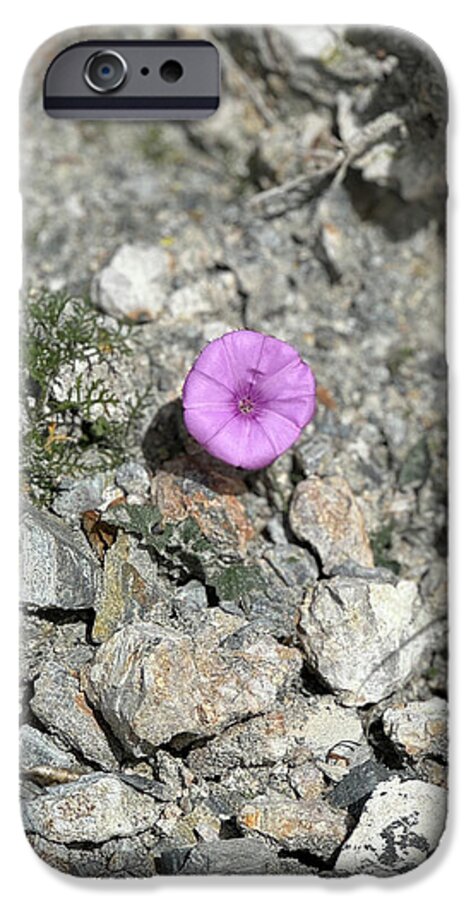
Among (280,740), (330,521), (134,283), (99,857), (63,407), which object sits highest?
(134,283)

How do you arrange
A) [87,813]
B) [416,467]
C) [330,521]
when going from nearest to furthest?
[87,813], [330,521], [416,467]

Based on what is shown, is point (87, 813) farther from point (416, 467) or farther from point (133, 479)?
point (416, 467)

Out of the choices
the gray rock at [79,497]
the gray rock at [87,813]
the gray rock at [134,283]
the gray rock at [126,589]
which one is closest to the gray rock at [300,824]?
the gray rock at [87,813]

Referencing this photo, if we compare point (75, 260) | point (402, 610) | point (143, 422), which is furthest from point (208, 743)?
point (75, 260)

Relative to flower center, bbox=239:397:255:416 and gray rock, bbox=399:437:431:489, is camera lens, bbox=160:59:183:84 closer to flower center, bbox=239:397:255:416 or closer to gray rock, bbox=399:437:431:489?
flower center, bbox=239:397:255:416

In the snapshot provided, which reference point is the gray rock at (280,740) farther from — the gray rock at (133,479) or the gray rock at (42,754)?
the gray rock at (133,479)

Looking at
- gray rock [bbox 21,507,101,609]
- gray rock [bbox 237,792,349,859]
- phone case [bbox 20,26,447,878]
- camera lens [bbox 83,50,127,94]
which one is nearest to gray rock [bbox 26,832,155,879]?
phone case [bbox 20,26,447,878]

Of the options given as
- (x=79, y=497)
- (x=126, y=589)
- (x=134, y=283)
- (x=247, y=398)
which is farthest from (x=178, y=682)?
(x=134, y=283)

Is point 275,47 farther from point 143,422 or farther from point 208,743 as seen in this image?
point 208,743

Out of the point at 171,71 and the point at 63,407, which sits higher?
the point at 171,71
